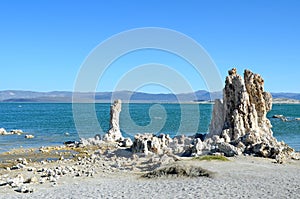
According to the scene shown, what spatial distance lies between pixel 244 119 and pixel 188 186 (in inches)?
598

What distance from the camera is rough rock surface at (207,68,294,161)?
2814cm

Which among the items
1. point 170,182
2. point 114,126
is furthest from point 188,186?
point 114,126

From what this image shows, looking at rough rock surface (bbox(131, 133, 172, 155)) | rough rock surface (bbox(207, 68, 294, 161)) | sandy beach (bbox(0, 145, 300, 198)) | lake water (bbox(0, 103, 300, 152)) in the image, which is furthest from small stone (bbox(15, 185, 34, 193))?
lake water (bbox(0, 103, 300, 152))

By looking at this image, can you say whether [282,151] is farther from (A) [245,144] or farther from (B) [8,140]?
(B) [8,140]

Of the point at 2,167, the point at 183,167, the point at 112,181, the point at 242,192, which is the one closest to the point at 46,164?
the point at 2,167

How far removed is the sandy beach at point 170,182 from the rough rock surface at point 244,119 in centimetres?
183

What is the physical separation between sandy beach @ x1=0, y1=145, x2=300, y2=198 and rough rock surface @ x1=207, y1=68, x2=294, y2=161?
1.83 metres

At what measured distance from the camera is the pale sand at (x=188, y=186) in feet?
55.6

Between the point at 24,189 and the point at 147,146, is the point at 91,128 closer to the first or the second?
the point at 147,146

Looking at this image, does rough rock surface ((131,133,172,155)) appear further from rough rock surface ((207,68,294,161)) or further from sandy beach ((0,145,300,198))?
rough rock surface ((207,68,294,161))

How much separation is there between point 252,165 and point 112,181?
8559mm

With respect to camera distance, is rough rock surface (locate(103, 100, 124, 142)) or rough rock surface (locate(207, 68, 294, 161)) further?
rough rock surface (locate(103, 100, 124, 142))

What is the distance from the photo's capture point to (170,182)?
63.7 ft

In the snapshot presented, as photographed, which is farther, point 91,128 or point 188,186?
point 91,128
